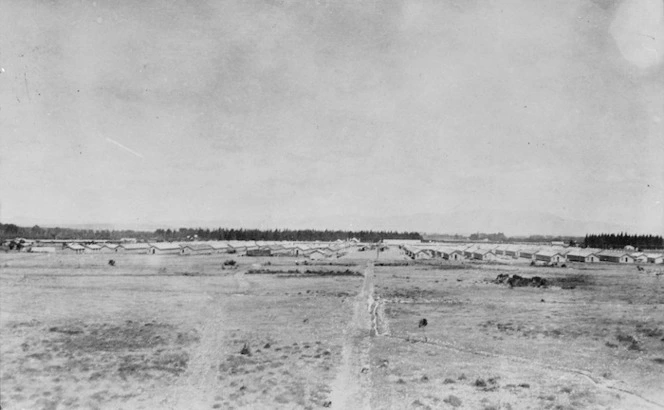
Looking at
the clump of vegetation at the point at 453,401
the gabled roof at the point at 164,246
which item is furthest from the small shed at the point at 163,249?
the clump of vegetation at the point at 453,401

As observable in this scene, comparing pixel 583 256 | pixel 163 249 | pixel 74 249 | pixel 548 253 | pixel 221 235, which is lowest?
pixel 74 249

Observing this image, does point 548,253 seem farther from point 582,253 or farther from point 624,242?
point 624,242

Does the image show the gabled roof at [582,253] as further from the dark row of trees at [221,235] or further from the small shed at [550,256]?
the dark row of trees at [221,235]

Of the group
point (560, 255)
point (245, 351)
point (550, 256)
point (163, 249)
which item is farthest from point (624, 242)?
point (245, 351)

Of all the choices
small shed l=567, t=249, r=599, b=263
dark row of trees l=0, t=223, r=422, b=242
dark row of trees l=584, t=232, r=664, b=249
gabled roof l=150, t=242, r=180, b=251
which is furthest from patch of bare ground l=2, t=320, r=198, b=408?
dark row of trees l=0, t=223, r=422, b=242

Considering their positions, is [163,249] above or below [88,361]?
→ below

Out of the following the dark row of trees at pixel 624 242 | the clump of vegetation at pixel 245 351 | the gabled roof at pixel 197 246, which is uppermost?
the dark row of trees at pixel 624 242

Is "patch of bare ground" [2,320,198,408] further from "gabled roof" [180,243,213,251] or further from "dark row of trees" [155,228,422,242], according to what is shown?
"dark row of trees" [155,228,422,242]
